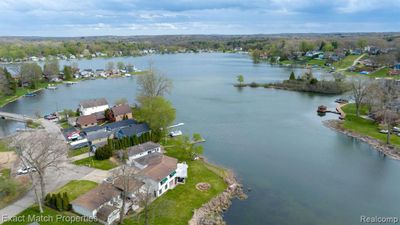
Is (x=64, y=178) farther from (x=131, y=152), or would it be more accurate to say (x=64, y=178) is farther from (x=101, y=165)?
(x=131, y=152)

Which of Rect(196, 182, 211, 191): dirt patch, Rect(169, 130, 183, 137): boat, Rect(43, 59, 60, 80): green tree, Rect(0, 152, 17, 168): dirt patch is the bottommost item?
Rect(196, 182, 211, 191): dirt patch

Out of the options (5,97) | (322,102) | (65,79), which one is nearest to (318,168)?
(322,102)

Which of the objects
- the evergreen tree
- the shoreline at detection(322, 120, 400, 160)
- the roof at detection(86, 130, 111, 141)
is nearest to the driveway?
the evergreen tree

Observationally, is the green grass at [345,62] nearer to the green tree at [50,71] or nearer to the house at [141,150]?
the green tree at [50,71]

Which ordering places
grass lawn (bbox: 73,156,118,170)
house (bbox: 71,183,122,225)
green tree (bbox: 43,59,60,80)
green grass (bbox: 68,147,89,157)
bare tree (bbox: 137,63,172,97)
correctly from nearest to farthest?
house (bbox: 71,183,122,225) → grass lawn (bbox: 73,156,118,170) → green grass (bbox: 68,147,89,157) → bare tree (bbox: 137,63,172,97) → green tree (bbox: 43,59,60,80)

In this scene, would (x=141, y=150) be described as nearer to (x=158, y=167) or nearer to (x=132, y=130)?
(x=158, y=167)

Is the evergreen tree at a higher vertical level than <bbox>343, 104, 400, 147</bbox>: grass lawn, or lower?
higher

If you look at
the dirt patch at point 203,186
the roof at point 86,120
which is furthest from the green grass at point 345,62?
the dirt patch at point 203,186

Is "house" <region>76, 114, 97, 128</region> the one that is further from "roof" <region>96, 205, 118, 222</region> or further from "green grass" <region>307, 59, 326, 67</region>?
"green grass" <region>307, 59, 326, 67</region>
